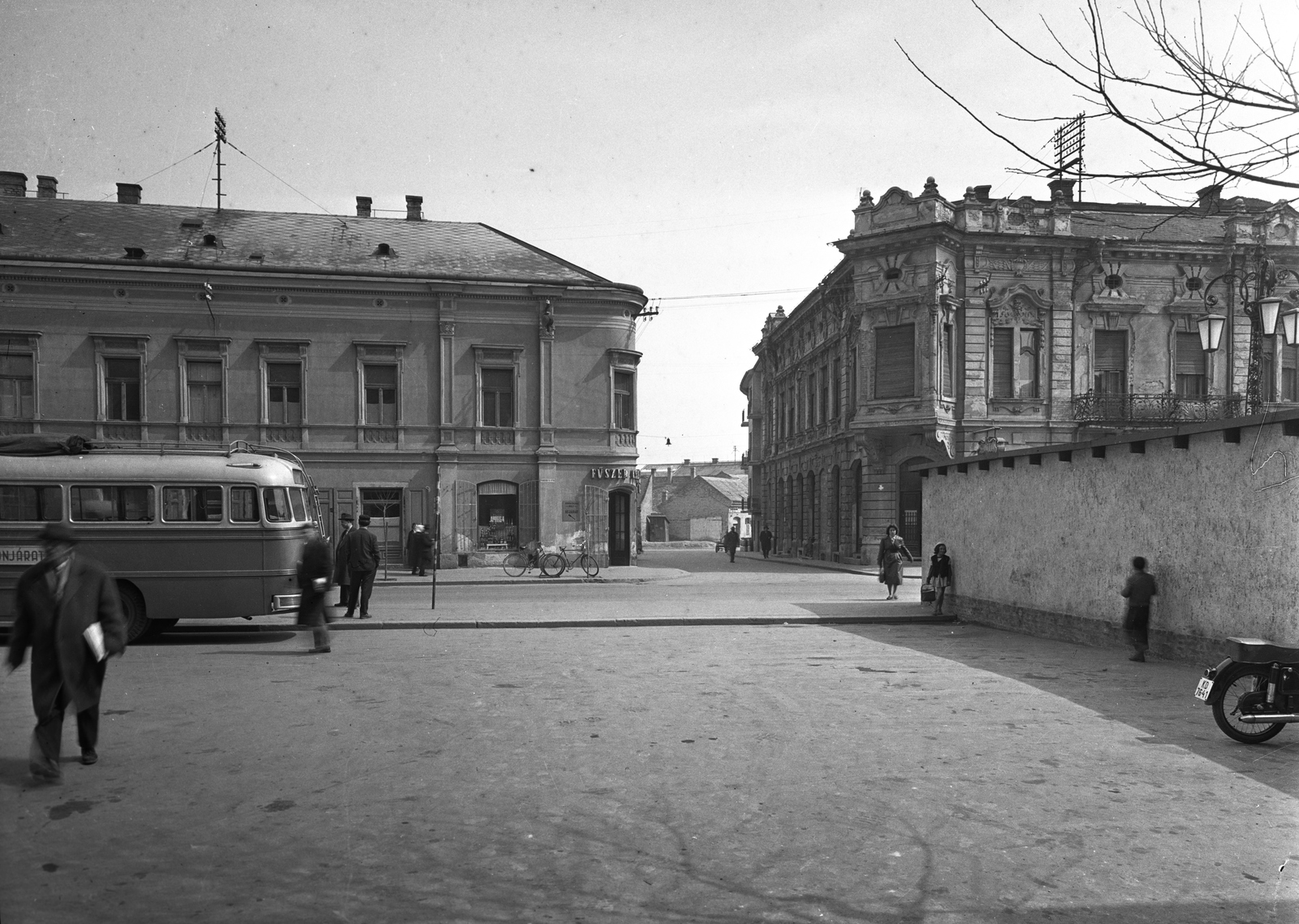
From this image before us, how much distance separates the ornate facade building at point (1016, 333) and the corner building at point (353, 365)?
900 centimetres

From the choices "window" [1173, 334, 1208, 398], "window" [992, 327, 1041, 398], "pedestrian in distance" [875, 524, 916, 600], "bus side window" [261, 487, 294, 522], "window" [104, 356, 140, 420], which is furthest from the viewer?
"window" [1173, 334, 1208, 398]

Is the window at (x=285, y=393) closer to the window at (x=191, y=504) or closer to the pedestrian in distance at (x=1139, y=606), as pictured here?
the window at (x=191, y=504)

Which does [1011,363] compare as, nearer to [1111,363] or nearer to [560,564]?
[1111,363]

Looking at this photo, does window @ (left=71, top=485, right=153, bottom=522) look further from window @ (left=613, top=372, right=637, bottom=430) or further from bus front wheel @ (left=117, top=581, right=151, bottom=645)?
window @ (left=613, top=372, right=637, bottom=430)

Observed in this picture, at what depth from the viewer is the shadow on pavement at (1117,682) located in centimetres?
754

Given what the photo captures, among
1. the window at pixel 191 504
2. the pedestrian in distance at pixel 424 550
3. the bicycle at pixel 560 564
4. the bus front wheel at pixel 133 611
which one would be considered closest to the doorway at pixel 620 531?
the bicycle at pixel 560 564

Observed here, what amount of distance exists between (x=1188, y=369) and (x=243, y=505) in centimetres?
3414

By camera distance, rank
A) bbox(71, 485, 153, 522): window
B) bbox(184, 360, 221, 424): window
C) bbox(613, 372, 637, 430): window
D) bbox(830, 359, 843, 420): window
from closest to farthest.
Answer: bbox(71, 485, 153, 522): window → bbox(184, 360, 221, 424): window → bbox(613, 372, 637, 430): window → bbox(830, 359, 843, 420): window

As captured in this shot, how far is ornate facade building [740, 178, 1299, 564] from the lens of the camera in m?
34.2

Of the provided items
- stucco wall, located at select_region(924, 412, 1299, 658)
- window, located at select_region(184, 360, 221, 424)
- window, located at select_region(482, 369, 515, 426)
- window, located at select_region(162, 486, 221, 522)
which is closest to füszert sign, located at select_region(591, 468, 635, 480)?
window, located at select_region(482, 369, 515, 426)

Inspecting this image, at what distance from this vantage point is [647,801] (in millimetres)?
6152

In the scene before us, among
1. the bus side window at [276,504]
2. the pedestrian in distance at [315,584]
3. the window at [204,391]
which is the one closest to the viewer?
the pedestrian in distance at [315,584]

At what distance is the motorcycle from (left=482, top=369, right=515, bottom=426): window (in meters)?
25.5

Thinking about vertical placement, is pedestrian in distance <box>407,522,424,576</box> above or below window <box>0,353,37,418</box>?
below
